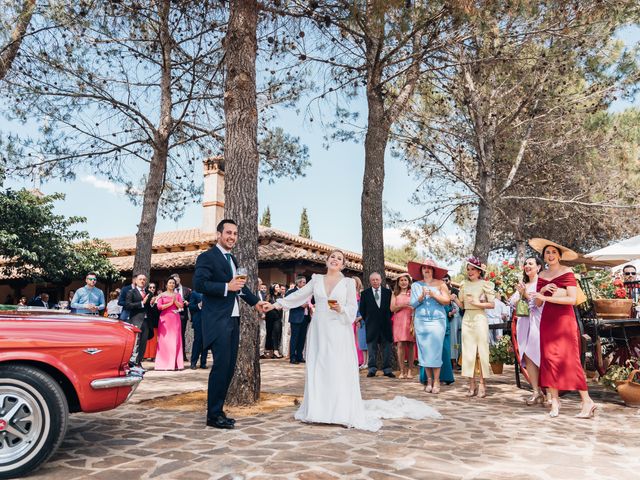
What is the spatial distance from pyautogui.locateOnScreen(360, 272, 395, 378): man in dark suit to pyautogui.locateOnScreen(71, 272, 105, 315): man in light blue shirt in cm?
542

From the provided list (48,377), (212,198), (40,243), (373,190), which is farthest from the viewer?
(212,198)

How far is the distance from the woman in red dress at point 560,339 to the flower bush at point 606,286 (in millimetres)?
2251

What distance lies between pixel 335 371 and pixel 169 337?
19.4ft

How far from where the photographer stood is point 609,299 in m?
7.30

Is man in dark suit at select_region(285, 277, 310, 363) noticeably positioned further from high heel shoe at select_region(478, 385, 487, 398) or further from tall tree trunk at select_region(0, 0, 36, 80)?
tall tree trunk at select_region(0, 0, 36, 80)

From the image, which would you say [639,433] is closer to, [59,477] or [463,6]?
[59,477]

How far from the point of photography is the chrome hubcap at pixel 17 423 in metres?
3.61

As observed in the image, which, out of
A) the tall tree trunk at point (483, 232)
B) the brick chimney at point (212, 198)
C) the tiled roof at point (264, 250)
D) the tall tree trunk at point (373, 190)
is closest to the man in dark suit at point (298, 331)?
the tall tree trunk at point (373, 190)

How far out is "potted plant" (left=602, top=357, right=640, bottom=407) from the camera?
686cm

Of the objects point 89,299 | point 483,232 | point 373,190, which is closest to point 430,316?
point 373,190

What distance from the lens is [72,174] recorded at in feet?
47.7

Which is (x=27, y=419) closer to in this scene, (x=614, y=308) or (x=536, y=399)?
(x=536, y=399)

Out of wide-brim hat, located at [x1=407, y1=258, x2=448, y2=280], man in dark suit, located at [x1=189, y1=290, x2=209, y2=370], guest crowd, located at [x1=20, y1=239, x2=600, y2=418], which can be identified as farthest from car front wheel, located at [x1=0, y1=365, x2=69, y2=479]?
man in dark suit, located at [x1=189, y1=290, x2=209, y2=370]

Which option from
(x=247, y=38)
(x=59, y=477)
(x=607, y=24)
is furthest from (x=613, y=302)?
(x=607, y=24)
